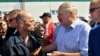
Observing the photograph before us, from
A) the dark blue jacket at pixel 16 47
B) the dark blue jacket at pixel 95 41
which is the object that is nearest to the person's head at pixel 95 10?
the dark blue jacket at pixel 95 41

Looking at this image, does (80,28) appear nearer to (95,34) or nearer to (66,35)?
(66,35)

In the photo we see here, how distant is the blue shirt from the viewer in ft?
14.6

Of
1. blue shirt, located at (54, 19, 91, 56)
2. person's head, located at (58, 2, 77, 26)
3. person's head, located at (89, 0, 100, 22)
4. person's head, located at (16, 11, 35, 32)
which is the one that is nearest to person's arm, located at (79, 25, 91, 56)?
blue shirt, located at (54, 19, 91, 56)

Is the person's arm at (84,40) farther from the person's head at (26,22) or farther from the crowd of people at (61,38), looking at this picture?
the person's head at (26,22)

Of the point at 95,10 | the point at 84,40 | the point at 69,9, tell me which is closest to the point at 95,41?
the point at 95,10

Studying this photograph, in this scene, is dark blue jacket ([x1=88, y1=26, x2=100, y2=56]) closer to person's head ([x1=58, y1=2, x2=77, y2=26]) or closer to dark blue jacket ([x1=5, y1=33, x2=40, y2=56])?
person's head ([x1=58, y1=2, x2=77, y2=26])

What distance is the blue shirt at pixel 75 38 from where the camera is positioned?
4453 mm

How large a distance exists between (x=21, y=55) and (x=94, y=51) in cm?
107

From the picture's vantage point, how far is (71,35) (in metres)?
4.53

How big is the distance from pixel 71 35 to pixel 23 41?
619 millimetres

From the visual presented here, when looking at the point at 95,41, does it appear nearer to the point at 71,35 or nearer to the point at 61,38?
the point at 71,35

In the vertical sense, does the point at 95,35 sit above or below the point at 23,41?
above

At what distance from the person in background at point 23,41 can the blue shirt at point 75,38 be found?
39 centimetres

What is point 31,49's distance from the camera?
15.9 ft
